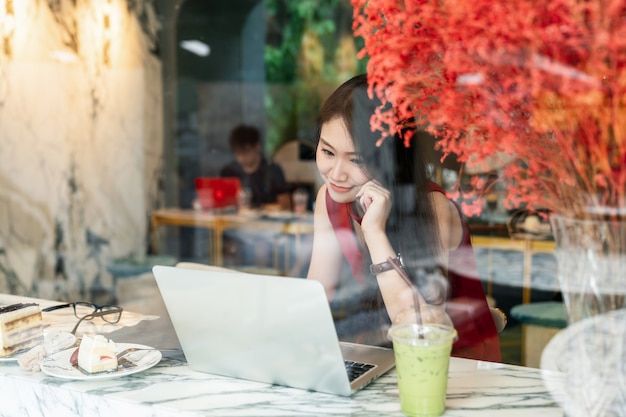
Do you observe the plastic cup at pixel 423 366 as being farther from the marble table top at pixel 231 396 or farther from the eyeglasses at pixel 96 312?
the eyeglasses at pixel 96 312

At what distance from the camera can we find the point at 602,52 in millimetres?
857

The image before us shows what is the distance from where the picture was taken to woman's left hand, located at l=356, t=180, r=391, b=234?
1.36 m

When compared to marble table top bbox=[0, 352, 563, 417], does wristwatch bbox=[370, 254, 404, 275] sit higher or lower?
higher

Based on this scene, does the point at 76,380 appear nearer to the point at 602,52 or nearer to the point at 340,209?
the point at 340,209

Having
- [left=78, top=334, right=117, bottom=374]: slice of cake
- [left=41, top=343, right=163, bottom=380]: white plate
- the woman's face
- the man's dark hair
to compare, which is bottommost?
[left=41, top=343, right=163, bottom=380]: white plate

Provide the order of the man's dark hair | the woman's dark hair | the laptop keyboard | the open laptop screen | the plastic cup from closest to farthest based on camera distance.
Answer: the plastic cup → the laptop keyboard → the woman's dark hair → the open laptop screen → the man's dark hair

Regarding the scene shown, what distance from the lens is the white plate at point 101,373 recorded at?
1157mm

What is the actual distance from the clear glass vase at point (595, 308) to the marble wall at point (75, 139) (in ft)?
10.0

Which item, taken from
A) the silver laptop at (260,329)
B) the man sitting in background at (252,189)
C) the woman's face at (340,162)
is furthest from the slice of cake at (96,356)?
the man sitting in background at (252,189)

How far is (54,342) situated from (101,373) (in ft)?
0.71

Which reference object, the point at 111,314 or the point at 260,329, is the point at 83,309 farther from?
the point at 260,329

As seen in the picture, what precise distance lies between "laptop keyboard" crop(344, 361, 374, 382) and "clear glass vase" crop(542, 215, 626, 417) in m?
0.34

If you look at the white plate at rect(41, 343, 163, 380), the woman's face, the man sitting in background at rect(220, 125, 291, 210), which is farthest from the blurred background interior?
the white plate at rect(41, 343, 163, 380)

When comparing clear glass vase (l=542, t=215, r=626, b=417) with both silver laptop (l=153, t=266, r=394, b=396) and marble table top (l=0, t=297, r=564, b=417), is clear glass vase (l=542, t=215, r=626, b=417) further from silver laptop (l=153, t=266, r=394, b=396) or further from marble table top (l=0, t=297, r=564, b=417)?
silver laptop (l=153, t=266, r=394, b=396)
